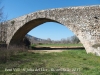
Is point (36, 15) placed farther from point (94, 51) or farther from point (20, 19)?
point (94, 51)

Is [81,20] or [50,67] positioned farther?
[81,20]

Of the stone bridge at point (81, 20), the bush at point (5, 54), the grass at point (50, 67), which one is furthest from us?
the stone bridge at point (81, 20)

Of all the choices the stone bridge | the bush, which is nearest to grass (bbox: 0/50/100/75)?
the bush

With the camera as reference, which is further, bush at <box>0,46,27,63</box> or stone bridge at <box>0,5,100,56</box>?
stone bridge at <box>0,5,100,56</box>

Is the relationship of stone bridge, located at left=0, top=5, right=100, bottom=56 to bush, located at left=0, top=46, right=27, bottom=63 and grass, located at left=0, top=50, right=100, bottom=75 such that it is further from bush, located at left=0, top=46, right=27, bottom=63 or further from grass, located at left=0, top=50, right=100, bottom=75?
bush, located at left=0, top=46, right=27, bottom=63

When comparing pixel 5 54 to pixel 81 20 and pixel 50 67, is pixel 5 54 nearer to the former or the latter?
pixel 50 67

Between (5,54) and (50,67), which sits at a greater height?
(5,54)

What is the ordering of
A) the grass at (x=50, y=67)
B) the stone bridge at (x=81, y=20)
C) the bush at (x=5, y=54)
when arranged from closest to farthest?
the grass at (x=50, y=67) → the bush at (x=5, y=54) → the stone bridge at (x=81, y=20)

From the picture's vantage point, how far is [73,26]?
Answer: 1383 cm

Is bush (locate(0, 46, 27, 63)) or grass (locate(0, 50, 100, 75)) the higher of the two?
bush (locate(0, 46, 27, 63))

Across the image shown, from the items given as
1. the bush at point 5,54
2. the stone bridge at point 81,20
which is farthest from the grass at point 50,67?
the stone bridge at point 81,20

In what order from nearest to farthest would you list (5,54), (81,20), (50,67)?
(50,67)
(5,54)
(81,20)

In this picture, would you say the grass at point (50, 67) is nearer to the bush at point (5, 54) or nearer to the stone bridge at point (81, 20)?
the bush at point (5, 54)

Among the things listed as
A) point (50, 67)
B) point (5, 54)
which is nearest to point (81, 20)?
point (5, 54)
